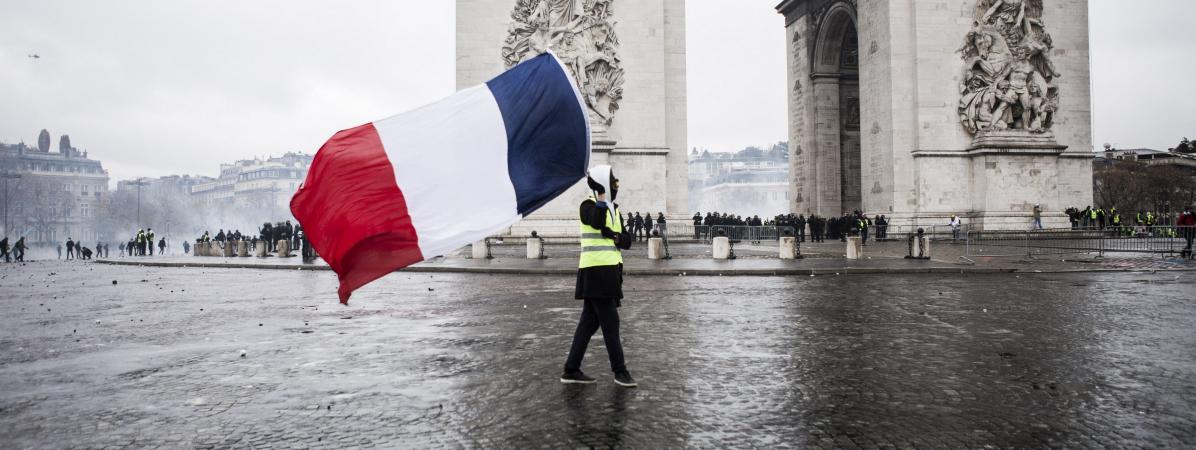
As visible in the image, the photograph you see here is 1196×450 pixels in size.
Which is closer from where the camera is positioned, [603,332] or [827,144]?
[603,332]

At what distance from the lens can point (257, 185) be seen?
14400cm

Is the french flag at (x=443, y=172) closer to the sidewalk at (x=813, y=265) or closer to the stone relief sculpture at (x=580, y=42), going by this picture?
the sidewalk at (x=813, y=265)

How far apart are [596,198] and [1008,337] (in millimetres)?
4445

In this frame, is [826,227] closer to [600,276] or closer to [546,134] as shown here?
[600,276]

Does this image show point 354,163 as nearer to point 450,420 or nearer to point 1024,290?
point 450,420

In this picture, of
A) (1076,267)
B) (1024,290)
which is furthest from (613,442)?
(1076,267)

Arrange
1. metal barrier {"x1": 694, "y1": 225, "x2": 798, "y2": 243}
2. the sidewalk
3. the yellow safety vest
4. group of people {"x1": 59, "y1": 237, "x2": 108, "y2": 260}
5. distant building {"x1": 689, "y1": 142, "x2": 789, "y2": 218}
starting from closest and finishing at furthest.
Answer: the yellow safety vest < the sidewalk < metal barrier {"x1": 694, "y1": 225, "x2": 798, "y2": 243} < group of people {"x1": 59, "y1": 237, "x2": 108, "y2": 260} < distant building {"x1": 689, "y1": 142, "x2": 789, "y2": 218}

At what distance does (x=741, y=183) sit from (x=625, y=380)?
14666 centimetres

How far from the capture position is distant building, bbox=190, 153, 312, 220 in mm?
138375

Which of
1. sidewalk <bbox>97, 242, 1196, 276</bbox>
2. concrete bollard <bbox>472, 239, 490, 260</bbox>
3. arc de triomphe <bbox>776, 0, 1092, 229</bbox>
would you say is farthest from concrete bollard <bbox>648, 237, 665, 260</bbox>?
arc de triomphe <bbox>776, 0, 1092, 229</bbox>

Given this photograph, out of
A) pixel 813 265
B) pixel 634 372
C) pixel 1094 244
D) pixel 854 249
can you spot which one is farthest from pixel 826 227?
pixel 634 372

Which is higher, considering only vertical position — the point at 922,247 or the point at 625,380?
the point at 922,247

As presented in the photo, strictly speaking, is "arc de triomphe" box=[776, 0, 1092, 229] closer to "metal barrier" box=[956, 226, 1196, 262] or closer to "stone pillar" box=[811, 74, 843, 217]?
"metal barrier" box=[956, 226, 1196, 262]

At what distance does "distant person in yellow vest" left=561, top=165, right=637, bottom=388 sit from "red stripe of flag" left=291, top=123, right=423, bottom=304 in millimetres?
1398
